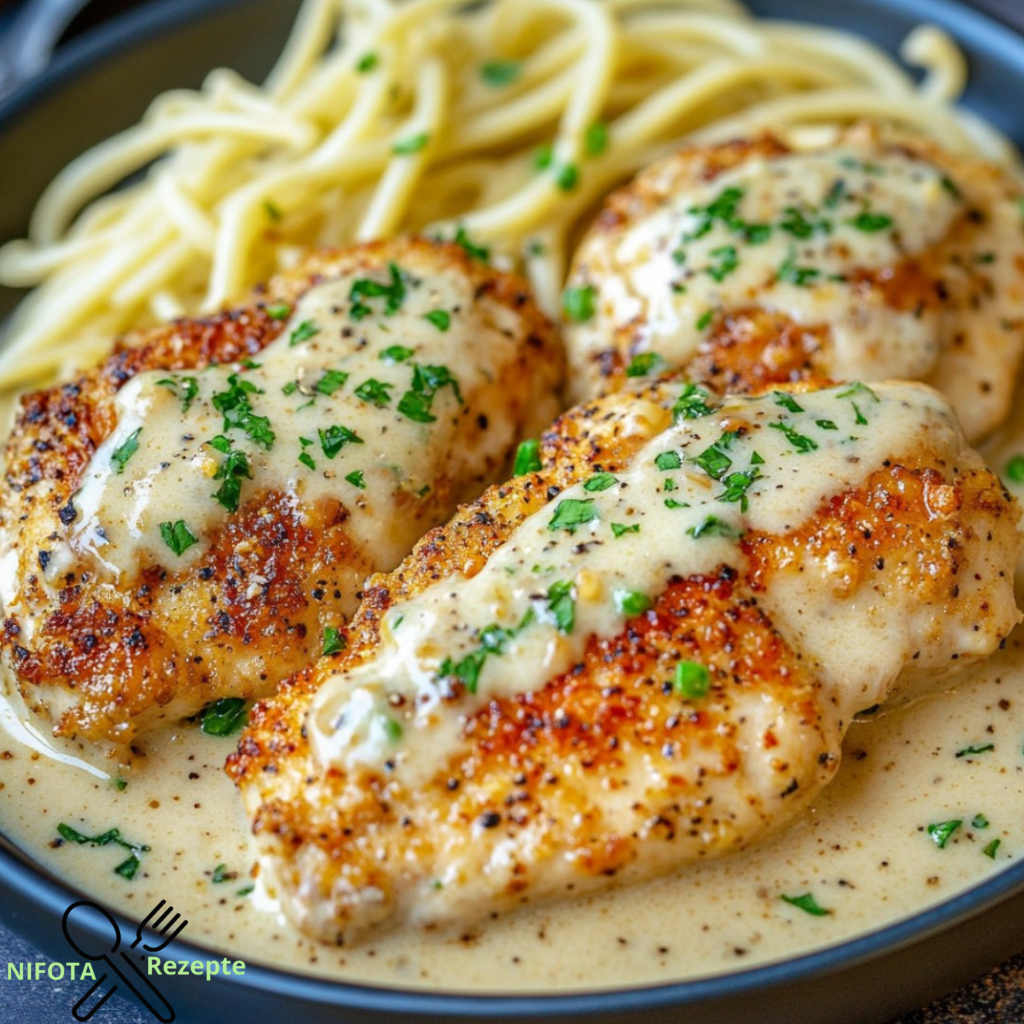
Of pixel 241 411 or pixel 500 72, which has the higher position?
pixel 241 411

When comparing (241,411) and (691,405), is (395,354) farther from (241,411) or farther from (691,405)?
(691,405)

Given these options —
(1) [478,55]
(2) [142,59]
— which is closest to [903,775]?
(1) [478,55]

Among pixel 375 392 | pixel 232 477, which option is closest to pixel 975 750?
pixel 375 392

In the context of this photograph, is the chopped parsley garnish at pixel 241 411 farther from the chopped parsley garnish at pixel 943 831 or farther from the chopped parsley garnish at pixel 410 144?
the chopped parsley garnish at pixel 943 831

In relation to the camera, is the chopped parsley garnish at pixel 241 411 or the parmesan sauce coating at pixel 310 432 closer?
the parmesan sauce coating at pixel 310 432

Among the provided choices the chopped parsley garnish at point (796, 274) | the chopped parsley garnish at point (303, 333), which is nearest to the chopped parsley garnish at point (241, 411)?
the chopped parsley garnish at point (303, 333)

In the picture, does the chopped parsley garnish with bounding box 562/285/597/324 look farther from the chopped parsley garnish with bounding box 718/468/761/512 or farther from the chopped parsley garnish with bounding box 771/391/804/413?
the chopped parsley garnish with bounding box 718/468/761/512

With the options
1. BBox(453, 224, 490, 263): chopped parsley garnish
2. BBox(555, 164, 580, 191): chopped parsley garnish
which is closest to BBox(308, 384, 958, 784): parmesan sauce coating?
BBox(453, 224, 490, 263): chopped parsley garnish
